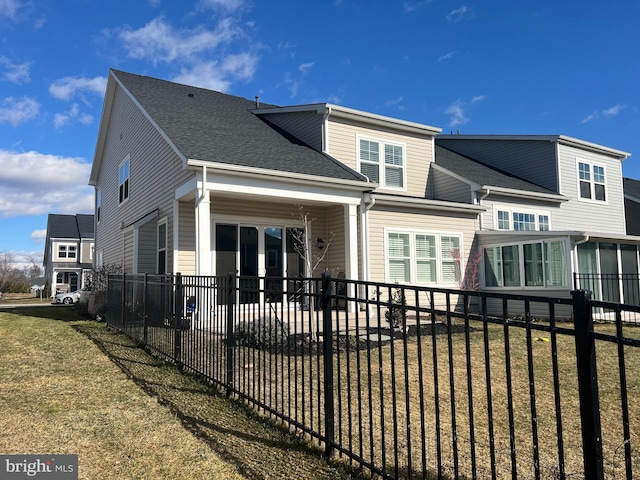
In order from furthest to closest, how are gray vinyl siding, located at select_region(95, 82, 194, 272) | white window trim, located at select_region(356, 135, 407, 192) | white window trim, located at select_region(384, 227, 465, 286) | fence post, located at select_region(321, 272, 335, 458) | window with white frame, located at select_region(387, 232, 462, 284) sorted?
white window trim, located at select_region(356, 135, 407, 192) < window with white frame, located at select_region(387, 232, 462, 284) < white window trim, located at select_region(384, 227, 465, 286) < gray vinyl siding, located at select_region(95, 82, 194, 272) < fence post, located at select_region(321, 272, 335, 458)

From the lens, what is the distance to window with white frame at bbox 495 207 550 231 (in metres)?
15.9

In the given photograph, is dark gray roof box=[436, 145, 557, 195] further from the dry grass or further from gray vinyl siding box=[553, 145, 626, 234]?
the dry grass

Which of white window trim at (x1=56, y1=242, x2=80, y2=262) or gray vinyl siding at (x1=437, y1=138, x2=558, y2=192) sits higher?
gray vinyl siding at (x1=437, y1=138, x2=558, y2=192)

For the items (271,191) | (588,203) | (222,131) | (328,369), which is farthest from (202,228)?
(588,203)

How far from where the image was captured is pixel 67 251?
140ft

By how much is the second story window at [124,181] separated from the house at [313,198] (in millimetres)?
73

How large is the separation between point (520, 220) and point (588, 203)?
473 centimetres

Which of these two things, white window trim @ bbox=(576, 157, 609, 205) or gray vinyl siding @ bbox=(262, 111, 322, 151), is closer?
gray vinyl siding @ bbox=(262, 111, 322, 151)

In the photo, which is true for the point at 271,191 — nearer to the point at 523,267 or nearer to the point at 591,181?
the point at 523,267

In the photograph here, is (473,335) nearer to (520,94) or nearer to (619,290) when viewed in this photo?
(619,290)

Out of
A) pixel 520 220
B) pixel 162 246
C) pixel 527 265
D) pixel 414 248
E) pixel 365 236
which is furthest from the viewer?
pixel 520 220

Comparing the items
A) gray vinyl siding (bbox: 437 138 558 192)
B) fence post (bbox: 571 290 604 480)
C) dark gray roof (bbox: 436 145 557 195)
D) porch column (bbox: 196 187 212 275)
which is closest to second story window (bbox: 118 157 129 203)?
porch column (bbox: 196 187 212 275)

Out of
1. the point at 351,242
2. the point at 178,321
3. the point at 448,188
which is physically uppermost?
the point at 448,188

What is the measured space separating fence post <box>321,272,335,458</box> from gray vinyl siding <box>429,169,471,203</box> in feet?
40.8
